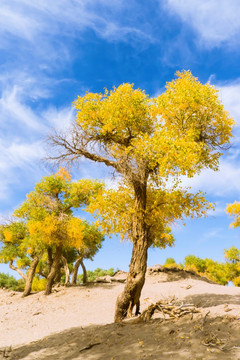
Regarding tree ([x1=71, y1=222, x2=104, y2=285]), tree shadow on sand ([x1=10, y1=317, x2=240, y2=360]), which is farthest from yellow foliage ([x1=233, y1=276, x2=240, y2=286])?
tree shadow on sand ([x1=10, y1=317, x2=240, y2=360])

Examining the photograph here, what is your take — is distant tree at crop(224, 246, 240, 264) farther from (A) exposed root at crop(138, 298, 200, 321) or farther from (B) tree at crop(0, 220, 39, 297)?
(A) exposed root at crop(138, 298, 200, 321)

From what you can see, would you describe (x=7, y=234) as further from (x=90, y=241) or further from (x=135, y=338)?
(x=135, y=338)

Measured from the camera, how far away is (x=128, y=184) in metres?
Result: 12.6

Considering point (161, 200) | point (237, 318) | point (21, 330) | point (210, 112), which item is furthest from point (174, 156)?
point (21, 330)

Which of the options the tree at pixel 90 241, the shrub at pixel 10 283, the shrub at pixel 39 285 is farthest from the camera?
the shrub at pixel 10 283

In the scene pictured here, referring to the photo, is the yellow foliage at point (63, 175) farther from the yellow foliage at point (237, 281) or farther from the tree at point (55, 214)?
the yellow foliage at point (237, 281)

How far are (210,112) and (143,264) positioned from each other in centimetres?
725

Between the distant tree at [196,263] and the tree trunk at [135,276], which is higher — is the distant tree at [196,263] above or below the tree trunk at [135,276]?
above

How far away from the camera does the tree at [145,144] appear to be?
36.6 feet

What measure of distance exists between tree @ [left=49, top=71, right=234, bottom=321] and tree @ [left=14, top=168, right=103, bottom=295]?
8.99m

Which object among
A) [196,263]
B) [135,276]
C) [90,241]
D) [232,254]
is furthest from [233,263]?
[135,276]

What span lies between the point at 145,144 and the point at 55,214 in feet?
44.7

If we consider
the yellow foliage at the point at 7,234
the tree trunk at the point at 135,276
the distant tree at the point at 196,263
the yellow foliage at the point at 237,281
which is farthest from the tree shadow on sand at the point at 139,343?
the distant tree at the point at 196,263

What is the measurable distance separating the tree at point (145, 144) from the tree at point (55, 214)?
8.99 metres
